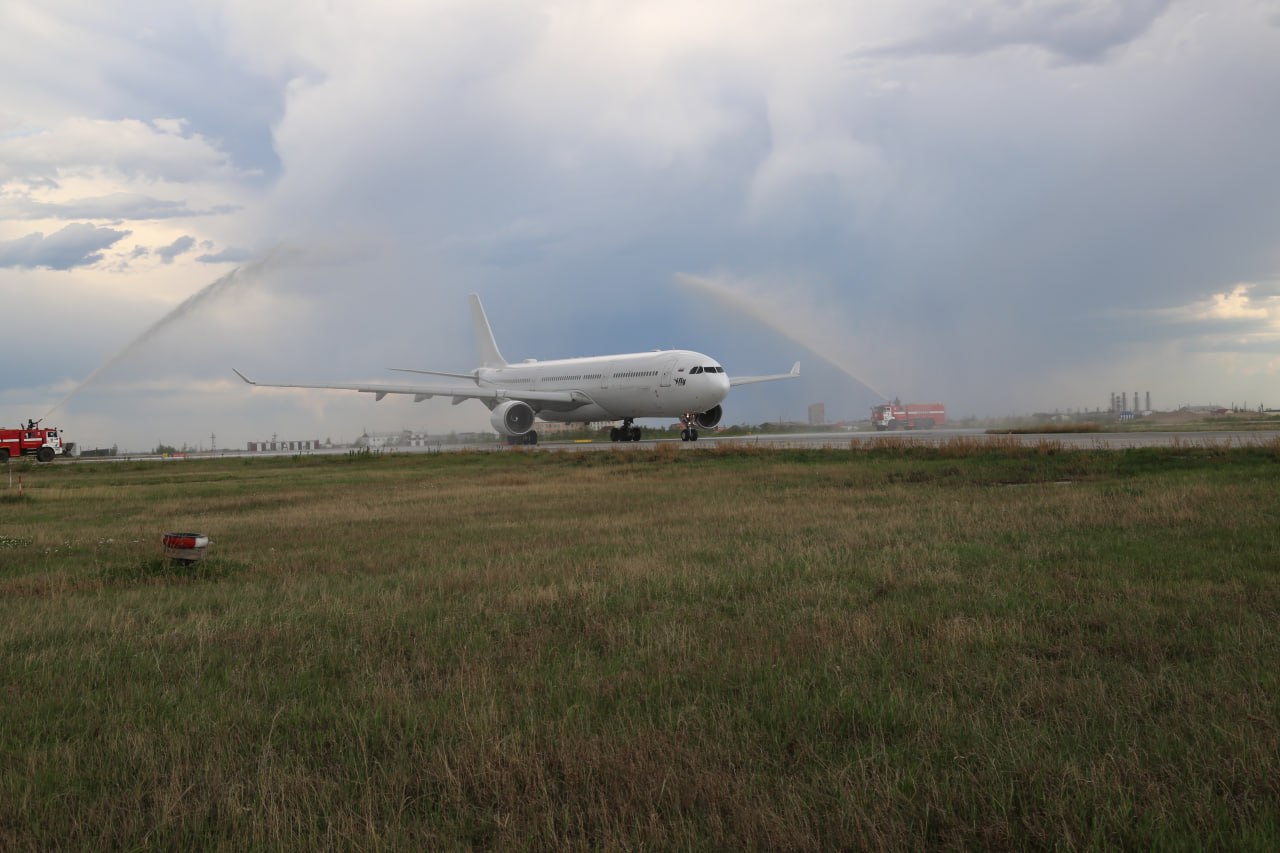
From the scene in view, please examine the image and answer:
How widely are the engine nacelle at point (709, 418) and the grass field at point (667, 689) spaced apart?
126ft

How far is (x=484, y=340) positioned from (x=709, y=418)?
26696mm

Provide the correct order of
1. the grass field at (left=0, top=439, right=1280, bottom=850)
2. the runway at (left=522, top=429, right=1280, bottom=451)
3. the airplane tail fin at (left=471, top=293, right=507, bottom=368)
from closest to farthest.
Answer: the grass field at (left=0, top=439, right=1280, bottom=850) → the runway at (left=522, top=429, right=1280, bottom=451) → the airplane tail fin at (left=471, top=293, right=507, bottom=368)

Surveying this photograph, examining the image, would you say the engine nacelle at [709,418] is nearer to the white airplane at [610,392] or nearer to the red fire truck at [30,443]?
the white airplane at [610,392]

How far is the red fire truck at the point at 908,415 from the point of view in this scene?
4197 inches

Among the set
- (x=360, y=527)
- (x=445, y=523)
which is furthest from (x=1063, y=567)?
(x=360, y=527)

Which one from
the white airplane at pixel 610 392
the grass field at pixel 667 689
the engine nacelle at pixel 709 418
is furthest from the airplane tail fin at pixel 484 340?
→ the grass field at pixel 667 689

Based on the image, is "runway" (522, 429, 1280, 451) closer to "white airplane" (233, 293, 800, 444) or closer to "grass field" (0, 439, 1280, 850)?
"white airplane" (233, 293, 800, 444)

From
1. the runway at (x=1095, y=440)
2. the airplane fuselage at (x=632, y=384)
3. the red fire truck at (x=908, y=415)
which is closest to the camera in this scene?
the runway at (x=1095, y=440)

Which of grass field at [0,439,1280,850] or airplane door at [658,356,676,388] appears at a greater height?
airplane door at [658,356,676,388]

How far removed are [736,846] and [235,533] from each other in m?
13.6

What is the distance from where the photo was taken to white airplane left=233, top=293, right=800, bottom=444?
4691cm

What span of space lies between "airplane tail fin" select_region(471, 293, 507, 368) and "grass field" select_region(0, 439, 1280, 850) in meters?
→ 57.8

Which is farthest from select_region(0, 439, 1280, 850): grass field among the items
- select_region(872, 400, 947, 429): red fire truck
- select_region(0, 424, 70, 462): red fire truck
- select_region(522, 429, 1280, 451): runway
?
select_region(872, 400, 947, 429): red fire truck

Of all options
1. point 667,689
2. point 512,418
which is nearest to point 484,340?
point 512,418
